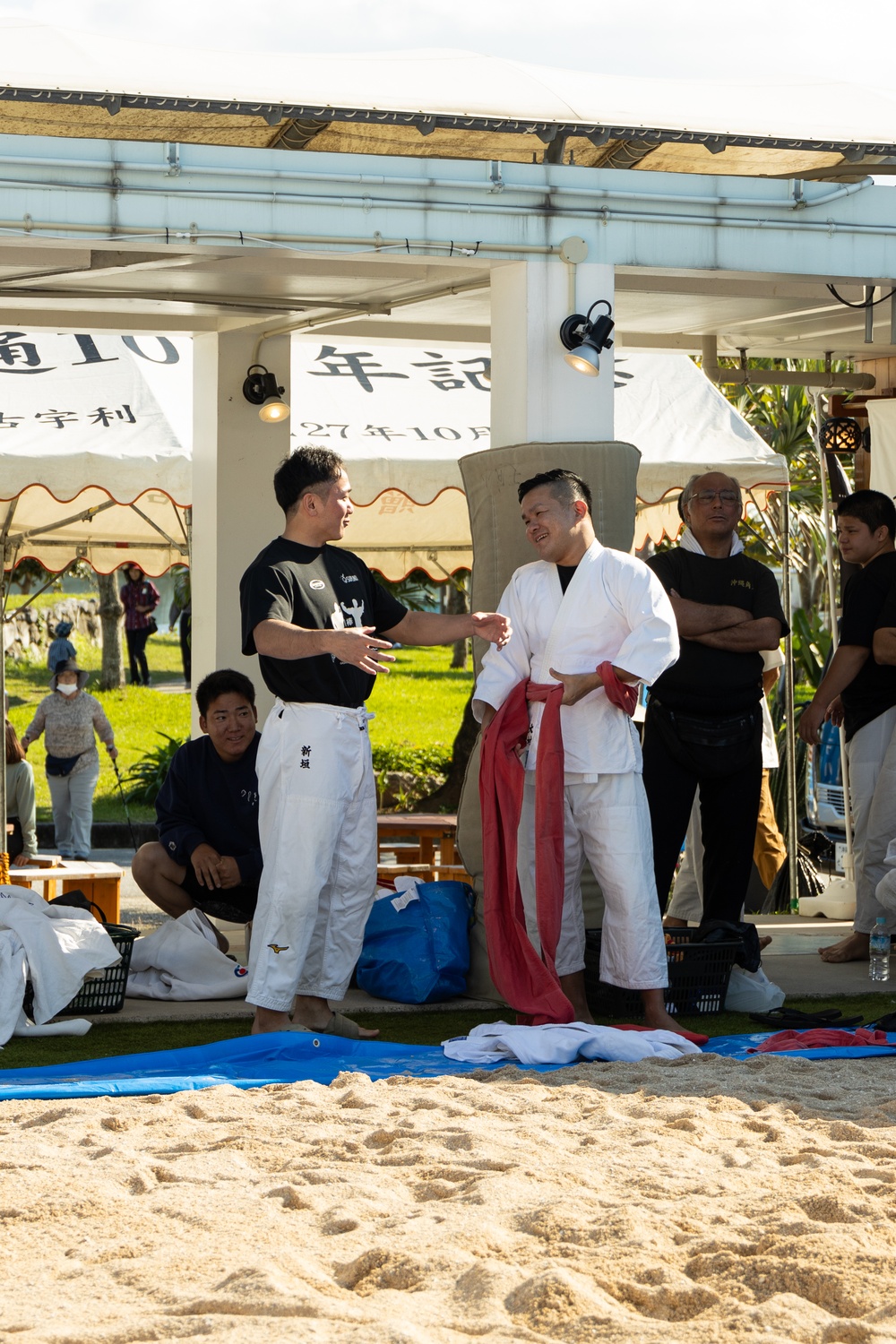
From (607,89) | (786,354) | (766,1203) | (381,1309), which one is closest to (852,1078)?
(766,1203)

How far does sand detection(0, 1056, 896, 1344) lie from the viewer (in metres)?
2.59

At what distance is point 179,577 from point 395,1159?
22.9 m

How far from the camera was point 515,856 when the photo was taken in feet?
17.0

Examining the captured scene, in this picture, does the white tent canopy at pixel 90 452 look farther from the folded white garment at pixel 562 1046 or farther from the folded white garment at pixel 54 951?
the folded white garment at pixel 562 1046

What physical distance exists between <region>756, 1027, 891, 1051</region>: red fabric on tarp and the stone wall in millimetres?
20705

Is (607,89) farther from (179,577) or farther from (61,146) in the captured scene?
(179,577)

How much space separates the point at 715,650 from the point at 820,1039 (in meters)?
1.56

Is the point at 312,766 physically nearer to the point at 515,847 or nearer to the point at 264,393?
the point at 515,847

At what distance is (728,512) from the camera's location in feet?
19.9

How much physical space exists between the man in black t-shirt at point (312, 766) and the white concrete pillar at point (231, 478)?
3.05m

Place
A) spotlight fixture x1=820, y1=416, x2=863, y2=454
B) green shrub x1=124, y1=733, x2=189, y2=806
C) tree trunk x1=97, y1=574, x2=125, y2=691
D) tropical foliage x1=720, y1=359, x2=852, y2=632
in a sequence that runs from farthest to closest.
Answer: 1. tree trunk x1=97, y1=574, x2=125, y2=691
2. tropical foliage x1=720, y1=359, x2=852, y2=632
3. green shrub x1=124, y1=733, x2=189, y2=806
4. spotlight fixture x1=820, y1=416, x2=863, y2=454

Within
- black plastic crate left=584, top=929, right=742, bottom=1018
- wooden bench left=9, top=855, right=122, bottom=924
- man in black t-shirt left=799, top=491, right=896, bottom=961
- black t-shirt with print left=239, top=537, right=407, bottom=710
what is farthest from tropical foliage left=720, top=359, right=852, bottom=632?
black t-shirt with print left=239, top=537, right=407, bottom=710

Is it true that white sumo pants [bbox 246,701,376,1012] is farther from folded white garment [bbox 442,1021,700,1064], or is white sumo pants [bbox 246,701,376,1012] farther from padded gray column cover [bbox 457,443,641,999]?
padded gray column cover [bbox 457,443,641,999]

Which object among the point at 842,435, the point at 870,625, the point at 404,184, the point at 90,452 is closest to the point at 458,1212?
the point at 404,184
